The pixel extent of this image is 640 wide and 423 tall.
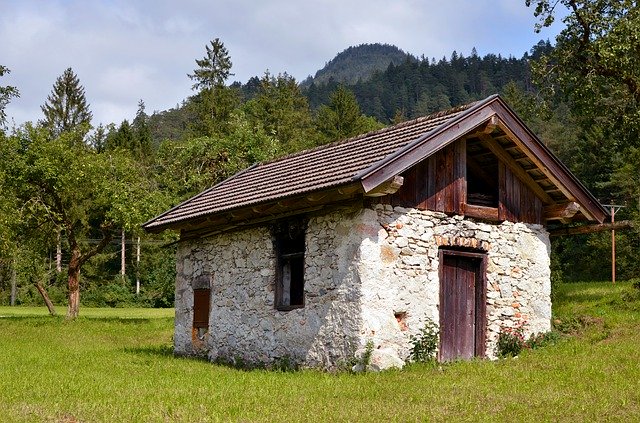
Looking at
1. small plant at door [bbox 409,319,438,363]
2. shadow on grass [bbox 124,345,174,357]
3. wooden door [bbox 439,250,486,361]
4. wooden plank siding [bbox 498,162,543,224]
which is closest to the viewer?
small plant at door [bbox 409,319,438,363]

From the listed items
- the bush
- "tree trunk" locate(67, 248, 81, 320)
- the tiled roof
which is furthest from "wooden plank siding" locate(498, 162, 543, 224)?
"tree trunk" locate(67, 248, 81, 320)

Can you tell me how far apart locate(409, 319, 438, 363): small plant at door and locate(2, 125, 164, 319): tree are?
17802 mm

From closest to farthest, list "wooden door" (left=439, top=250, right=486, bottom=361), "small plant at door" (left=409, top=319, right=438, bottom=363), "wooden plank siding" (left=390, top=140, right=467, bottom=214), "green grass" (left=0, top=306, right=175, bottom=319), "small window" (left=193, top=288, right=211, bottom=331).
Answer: "small plant at door" (left=409, top=319, right=438, bottom=363) → "wooden plank siding" (left=390, top=140, right=467, bottom=214) → "wooden door" (left=439, top=250, right=486, bottom=361) → "small window" (left=193, top=288, right=211, bottom=331) → "green grass" (left=0, top=306, right=175, bottom=319)

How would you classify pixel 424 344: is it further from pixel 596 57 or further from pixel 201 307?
pixel 596 57

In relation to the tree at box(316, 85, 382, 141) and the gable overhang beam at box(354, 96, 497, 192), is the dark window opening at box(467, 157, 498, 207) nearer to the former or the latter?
the gable overhang beam at box(354, 96, 497, 192)

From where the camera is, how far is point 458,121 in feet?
46.5

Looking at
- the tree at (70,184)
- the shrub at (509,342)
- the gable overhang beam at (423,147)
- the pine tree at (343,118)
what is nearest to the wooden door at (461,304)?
the shrub at (509,342)

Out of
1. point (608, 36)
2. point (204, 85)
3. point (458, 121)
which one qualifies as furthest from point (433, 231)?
point (204, 85)

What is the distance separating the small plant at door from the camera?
45.3 feet

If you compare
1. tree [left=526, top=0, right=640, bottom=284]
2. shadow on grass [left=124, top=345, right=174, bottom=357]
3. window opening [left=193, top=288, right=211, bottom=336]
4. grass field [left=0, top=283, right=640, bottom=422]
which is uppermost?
tree [left=526, top=0, right=640, bottom=284]

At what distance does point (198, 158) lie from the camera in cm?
3728

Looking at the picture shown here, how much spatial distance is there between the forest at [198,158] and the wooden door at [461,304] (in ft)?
29.0

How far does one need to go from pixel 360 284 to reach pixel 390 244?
0.99 metres

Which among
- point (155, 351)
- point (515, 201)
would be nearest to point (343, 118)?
point (155, 351)
